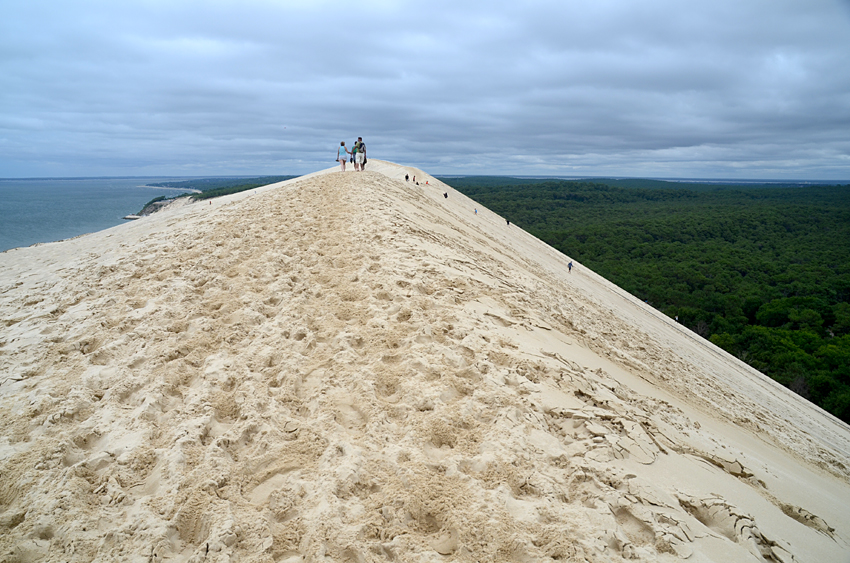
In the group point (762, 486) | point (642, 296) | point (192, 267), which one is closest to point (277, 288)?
point (192, 267)

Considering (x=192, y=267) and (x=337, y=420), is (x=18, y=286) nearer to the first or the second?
(x=192, y=267)

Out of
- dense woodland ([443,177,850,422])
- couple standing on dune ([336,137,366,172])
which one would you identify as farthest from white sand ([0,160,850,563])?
dense woodland ([443,177,850,422])

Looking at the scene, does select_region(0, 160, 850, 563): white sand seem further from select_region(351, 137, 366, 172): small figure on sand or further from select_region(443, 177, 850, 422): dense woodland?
select_region(443, 177, 850, 422): dense woodland

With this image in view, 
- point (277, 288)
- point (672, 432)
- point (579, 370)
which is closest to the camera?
point (672, 432)

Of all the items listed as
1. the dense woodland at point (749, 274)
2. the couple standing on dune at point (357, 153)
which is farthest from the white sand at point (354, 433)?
the dense woodland at point (749, 274)

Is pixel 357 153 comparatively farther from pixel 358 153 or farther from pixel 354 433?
pixel 354 433

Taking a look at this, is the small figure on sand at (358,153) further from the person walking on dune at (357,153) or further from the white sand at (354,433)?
the white sand at (354,433)
